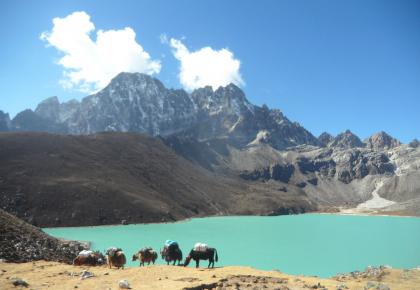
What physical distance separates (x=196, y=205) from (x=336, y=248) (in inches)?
3711

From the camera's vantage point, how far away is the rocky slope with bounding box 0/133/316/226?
11562 centimetres

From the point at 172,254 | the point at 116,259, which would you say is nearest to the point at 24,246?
the point at 116,259

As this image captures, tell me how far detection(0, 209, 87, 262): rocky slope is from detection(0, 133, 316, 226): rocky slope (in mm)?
80280

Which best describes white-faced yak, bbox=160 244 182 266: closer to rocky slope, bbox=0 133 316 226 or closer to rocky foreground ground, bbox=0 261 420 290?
rocky foreground ground, bbox=0 261 420 290

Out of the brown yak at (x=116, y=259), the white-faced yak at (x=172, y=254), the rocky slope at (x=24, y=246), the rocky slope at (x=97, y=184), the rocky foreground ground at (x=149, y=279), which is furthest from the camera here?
the rocky slope at (x=97, y=184)

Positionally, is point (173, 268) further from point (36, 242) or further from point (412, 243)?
point (412, 243)

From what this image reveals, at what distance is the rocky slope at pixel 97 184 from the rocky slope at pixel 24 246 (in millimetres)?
80280

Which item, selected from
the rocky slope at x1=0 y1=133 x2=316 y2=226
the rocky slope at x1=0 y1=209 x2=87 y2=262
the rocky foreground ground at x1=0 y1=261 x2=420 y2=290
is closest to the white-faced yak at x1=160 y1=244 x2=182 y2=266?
the rocky foreground ground at x1=0 y1=261 x2=420 y2=290

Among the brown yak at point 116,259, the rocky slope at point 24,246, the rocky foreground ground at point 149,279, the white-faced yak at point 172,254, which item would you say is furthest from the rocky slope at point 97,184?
the rocky foreground ground at point 149,279

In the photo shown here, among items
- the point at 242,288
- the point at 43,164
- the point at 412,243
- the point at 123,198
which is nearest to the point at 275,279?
the point at 242,288

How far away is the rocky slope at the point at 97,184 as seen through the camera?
11562 centimetres

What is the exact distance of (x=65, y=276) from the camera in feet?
67.6

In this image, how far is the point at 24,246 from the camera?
97.4 ft

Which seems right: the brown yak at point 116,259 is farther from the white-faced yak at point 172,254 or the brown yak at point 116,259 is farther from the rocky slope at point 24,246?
the rocky slope at point 24,246
